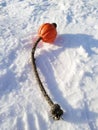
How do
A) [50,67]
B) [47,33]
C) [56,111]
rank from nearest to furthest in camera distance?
[56,111], [50,67], [47,33]

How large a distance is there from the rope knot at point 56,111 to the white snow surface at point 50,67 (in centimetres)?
5

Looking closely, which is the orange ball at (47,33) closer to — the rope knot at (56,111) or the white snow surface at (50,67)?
the white snow surface at (50,67)

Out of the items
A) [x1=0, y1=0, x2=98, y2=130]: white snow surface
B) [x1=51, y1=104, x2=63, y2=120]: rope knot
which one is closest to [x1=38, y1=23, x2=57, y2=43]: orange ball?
[x1=0, y1=0, x2=98, y2=130]: white snow surface

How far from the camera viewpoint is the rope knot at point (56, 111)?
7.59 ft

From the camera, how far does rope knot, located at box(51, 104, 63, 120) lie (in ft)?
7.59

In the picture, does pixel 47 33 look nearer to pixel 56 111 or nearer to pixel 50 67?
pixel 50 67

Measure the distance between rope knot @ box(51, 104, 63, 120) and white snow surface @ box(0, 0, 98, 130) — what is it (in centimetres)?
5

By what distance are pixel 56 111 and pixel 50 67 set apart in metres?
0.67

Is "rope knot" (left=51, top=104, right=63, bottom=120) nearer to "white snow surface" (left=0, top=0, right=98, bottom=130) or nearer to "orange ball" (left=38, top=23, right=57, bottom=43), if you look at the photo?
"white snow surface" (left=0, top=0, right=98, bottom=130)

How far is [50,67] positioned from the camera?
2.88m

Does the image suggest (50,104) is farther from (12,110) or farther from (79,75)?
(79,75)

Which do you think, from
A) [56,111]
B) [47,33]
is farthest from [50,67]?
[56,111]

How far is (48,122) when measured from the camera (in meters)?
2.35

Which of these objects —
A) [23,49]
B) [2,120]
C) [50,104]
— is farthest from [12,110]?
[23,49]
